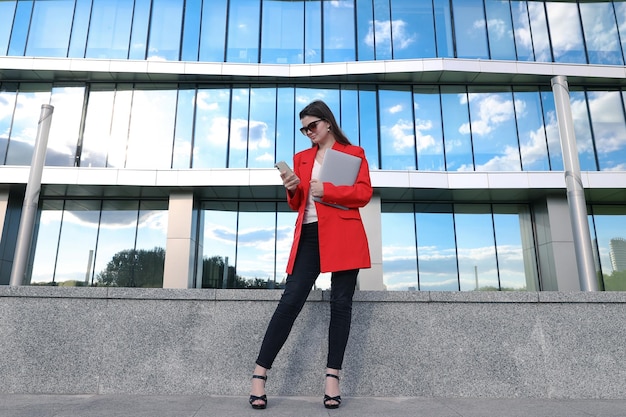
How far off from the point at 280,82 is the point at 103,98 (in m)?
6.94

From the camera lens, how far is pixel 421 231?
1545 centimetres

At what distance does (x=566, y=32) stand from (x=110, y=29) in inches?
712

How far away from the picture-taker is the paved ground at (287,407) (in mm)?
2510

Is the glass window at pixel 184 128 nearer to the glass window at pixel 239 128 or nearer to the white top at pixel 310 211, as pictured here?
the glass window at pixel 239 128

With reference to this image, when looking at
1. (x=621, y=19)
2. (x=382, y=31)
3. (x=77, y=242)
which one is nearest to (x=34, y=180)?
(x=77, y=242)

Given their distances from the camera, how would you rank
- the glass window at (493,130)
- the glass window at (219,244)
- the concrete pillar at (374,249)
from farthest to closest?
the glass window at (219,244), the glass window at (493,130), the concrete pillar at (374,249)

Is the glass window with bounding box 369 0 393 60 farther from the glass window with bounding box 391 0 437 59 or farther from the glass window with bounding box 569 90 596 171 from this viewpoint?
the glass window with bounding box 569 90 596 171

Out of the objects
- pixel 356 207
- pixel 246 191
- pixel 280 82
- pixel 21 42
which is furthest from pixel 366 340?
pixel 21 42

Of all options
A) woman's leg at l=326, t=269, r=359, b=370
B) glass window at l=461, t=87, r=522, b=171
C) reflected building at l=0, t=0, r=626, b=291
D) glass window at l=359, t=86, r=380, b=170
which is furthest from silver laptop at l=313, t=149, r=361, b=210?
glass window at l=461, t=87, r=522, b=171

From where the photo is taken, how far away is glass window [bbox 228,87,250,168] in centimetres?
1500

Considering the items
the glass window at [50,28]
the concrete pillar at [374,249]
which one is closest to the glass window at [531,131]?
the concrete pillar at [374,249]

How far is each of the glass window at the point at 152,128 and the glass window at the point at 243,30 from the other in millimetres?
2941

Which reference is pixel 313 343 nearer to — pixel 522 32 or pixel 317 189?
pixel 317 189

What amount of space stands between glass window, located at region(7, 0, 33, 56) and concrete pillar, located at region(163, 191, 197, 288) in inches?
335
